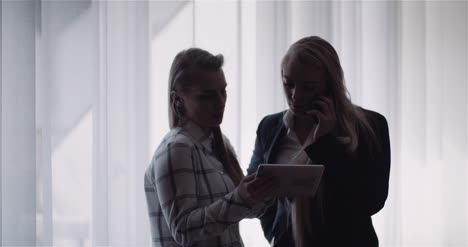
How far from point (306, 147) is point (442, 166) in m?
1.46

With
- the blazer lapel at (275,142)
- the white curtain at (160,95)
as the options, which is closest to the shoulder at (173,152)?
the blazer lapel at (275,142)

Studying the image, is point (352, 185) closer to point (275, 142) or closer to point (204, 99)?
point (275, 142)

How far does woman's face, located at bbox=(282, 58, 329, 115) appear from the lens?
59.8 inches

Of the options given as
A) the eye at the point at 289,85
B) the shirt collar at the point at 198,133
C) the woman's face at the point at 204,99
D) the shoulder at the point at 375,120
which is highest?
the eye at the point at 289,85

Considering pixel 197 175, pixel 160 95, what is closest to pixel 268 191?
pixel 197 175

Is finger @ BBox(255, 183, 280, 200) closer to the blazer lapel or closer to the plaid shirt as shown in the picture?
the plaid shirt

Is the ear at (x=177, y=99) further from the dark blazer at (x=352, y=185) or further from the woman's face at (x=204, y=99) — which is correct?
the dark blazer at (x=352, y=185)

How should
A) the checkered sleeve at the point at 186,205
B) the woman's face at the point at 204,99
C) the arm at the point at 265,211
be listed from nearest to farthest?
the checkered sleeve at the point at 186,205, the woman's face at the point at 204,99, the arm at the point at 265,211

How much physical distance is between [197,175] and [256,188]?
16 cm

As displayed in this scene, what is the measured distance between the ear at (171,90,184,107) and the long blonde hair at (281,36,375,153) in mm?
371

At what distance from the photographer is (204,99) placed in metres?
1.40

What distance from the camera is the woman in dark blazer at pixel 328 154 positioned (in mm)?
1445

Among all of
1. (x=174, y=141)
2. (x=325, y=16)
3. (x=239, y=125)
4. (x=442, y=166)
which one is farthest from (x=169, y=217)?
(x=442, y=166)

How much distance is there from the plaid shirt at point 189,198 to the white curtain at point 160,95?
3.53 feet
